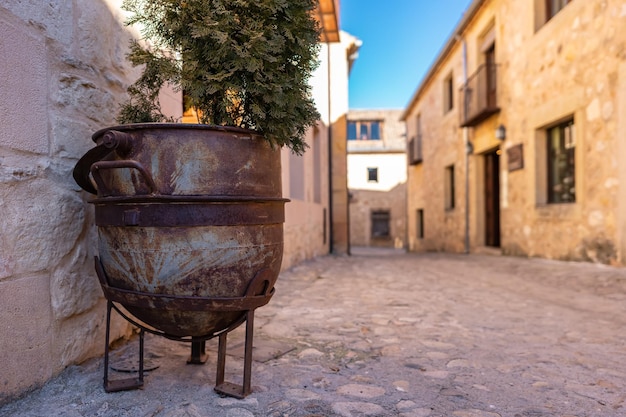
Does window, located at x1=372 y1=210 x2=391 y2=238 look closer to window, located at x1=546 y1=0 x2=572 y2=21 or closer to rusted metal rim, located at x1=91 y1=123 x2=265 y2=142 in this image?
window, located at x1=546 y1=0 x2=572 y2=21

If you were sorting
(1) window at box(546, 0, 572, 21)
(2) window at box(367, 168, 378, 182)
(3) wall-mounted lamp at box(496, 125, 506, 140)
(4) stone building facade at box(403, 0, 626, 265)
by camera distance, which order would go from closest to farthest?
(4) stone building facade at box(403, 0, 626, 265) < (1) window at box(546, 0, 572, 21) < (3) wall-mounted lamp at box(496, 125, 506, 140) < (2) window at box(367, 168, 378, 182)

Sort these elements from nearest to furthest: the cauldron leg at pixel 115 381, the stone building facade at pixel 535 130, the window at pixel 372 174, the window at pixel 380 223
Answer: the cauldron leg at pixel 115 381 → the stone building facade at pixel 535 130 → the window at pixel 372 174 → the window at pixel 380 223

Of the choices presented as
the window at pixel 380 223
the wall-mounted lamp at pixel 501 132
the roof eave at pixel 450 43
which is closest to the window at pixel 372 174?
the window at pixel 380 223

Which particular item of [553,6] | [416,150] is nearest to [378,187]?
[416,150]

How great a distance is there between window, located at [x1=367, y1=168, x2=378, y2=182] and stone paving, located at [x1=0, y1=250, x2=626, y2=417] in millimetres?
19337

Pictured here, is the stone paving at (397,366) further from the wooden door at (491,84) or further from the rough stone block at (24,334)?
the wooden door at (491,84)

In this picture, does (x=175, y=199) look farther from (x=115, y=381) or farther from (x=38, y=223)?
(x=115, y=381)

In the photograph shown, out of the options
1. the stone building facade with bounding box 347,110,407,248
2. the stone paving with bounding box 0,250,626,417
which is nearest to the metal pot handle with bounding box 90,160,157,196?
the stone paving with bounding box 0,250,626,417

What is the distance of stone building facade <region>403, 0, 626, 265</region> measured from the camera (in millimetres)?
5078

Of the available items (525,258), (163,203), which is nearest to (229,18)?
(163,203)

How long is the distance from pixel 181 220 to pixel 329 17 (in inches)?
248

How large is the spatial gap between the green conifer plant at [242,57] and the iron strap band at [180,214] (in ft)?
0.95

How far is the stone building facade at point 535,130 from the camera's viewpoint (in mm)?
5078

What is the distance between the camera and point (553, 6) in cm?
662
